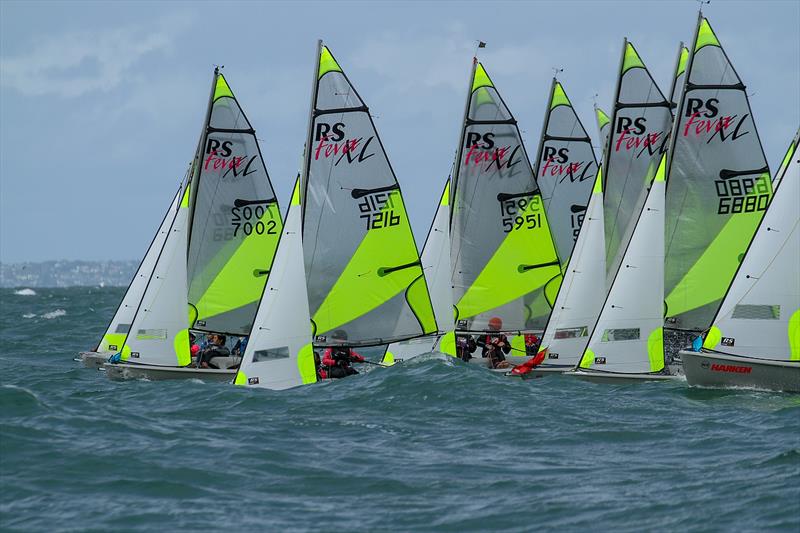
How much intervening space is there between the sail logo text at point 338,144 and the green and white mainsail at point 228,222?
4.24m

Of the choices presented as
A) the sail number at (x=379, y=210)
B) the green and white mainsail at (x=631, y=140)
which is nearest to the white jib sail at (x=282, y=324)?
the sail number at (x=379, y=210)

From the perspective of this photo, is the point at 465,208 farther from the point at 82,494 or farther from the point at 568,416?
the point at 82,494

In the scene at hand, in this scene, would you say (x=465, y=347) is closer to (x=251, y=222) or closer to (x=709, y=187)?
(x=251, y=222)

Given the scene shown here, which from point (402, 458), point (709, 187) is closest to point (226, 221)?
point (709, 187)

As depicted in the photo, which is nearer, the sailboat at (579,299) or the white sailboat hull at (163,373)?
the white sailboat hull at (163,373)

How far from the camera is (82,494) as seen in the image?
1519 cm

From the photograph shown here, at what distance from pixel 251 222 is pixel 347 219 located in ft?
14.1

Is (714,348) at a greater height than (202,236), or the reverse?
(202,236)

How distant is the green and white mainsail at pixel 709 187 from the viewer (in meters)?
28.7

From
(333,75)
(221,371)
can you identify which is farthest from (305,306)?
(333,75)

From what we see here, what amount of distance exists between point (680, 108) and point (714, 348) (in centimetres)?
708

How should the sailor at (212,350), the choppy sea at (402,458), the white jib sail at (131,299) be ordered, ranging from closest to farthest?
1. the choppy sea at (402,458)
2. the sailor at (212,350)
3. the white jib sail at (131,299)

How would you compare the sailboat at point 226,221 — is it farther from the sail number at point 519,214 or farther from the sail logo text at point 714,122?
the sail logo text at point 714,122

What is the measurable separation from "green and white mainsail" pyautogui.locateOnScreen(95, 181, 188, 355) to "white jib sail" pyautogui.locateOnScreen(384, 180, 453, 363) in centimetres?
651
